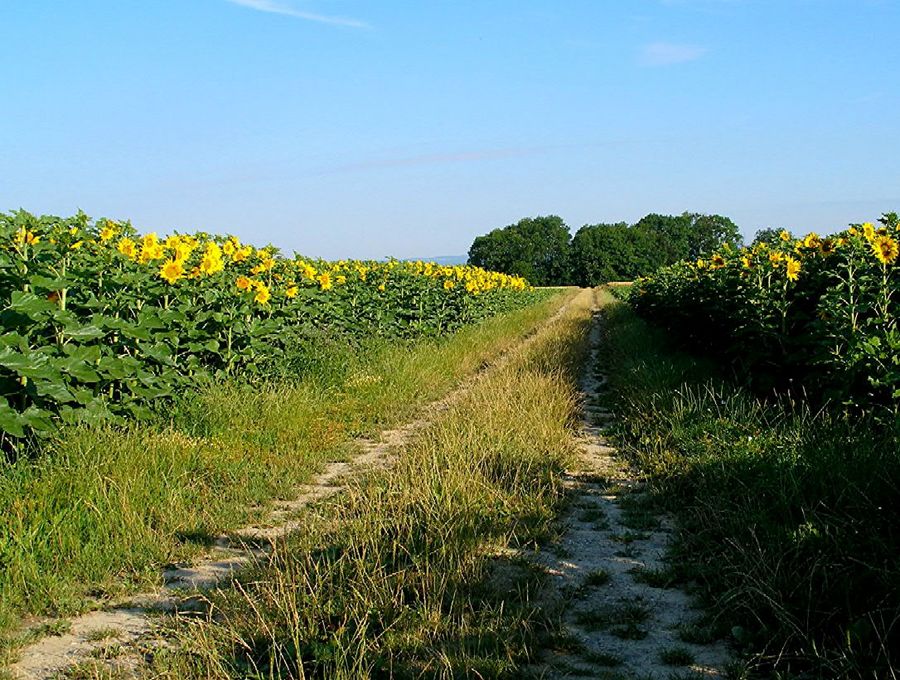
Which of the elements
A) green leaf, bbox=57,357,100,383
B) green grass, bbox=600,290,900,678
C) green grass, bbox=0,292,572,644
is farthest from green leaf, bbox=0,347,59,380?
green grass, bbox=600,290,900,678

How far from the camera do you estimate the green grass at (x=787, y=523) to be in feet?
12.0

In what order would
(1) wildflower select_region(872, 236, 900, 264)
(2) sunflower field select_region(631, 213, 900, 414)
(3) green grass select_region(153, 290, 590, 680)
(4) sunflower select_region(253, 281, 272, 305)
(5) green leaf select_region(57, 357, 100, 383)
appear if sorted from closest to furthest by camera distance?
(3) green grass select_region(153, 290, 590, 680)
(5) green leaf select_region(57, 357, 100, 383)
(2) sunflower field select_region(631, 213, 900, 414)
(1) wildflower select_region(872, 236, 900, 264)
(4) sunflower select_region(253, 281, 272, 305)

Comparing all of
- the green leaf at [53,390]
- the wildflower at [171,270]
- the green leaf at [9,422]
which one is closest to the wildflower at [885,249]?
the wildflower at [171,270]

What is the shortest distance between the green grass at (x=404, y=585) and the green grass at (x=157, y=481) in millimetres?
824

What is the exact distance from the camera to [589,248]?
11250 centimetres

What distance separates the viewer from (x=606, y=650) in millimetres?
3834

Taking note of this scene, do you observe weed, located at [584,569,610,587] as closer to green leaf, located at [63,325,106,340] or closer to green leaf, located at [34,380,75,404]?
green leaf, located at [34,380,75,404]

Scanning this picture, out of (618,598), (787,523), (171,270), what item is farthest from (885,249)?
(171,270)

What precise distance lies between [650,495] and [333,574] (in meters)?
2.98

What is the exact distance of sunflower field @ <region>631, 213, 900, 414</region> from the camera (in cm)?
698

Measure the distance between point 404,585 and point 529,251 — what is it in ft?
375

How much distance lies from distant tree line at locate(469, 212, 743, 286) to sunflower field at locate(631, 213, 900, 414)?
9892 cm

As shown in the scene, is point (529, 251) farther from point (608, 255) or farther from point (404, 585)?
point (404, 585)

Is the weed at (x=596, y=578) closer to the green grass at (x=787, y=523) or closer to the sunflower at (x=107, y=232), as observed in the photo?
the green grass at (x=787, y=523)
